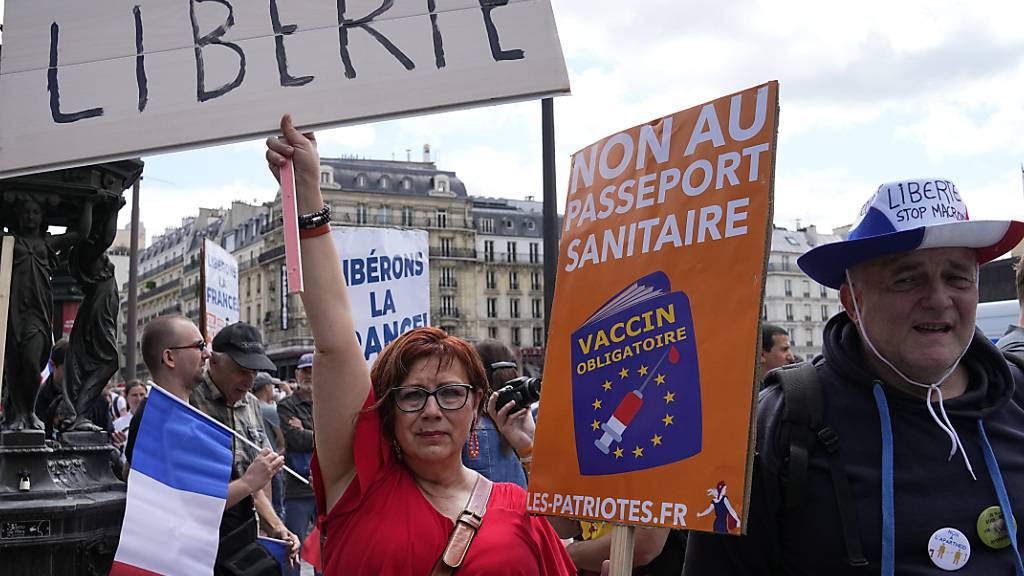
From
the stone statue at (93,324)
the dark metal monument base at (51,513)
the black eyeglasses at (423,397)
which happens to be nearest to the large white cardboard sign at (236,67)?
the black eyeglasses at (423,397)

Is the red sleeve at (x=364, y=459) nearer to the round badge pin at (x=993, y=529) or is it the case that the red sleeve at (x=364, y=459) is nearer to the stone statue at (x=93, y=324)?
the round badge pin at (x=993, y=529)

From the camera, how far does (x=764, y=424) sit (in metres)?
2.44

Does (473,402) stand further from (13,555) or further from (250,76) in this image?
(13,555)

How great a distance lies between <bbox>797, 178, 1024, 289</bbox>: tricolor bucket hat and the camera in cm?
234

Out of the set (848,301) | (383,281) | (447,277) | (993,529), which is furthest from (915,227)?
(447,277)

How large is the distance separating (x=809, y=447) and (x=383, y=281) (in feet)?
18.7

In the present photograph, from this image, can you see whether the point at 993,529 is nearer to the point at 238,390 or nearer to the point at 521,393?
the point at 521,393

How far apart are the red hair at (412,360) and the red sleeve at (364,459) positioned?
0.05 metres

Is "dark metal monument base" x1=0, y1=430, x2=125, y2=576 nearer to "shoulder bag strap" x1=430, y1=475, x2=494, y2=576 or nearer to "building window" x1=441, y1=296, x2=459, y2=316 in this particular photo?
"shoulder bag strap" x1=430, y1=475, x2=494, y2=576

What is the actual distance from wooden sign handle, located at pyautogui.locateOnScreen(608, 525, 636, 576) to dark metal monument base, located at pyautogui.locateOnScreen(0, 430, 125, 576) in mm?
3025

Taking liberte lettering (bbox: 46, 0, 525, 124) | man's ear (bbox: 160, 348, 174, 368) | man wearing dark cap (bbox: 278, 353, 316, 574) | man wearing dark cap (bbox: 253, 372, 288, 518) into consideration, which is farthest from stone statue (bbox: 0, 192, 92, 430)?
man wearing dark cap (bbox: 278, 353, 316, 574)

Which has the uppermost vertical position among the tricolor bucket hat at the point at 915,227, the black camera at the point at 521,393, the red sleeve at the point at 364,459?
the tricolor bucket hat at the point at 915,227

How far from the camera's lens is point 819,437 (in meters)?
2.34

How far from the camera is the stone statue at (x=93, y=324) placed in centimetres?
504
